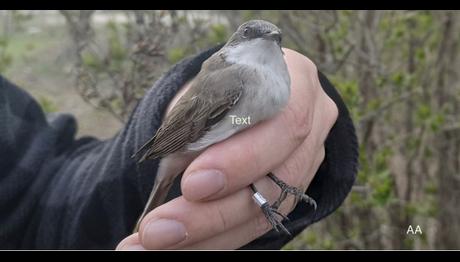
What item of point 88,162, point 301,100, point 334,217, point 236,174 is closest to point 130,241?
point 236,174

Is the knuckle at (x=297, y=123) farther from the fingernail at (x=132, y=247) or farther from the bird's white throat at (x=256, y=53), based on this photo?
the fingernail at (x=132, y=247)

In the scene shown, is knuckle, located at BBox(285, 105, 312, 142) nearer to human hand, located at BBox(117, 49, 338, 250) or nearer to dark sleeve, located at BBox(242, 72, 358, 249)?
human hand, located at BBox(117, 49, 338, 250)

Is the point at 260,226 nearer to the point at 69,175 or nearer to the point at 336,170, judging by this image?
the point at 336,170

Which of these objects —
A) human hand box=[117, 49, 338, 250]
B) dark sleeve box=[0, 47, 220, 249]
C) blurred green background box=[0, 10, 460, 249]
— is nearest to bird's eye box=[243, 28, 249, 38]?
human hand box=[117, 49, 338, 250]

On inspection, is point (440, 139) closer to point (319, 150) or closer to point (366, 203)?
point (366, 203)

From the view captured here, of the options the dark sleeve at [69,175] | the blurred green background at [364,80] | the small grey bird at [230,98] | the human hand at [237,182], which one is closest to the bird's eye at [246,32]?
the small grey bird at [230,98]

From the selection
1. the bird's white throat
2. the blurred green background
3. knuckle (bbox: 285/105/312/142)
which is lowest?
the blurred green background

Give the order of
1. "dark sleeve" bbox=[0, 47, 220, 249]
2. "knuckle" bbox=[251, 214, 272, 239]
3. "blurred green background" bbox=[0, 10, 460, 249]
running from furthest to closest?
"blurred green background" bbox=[0, 10, 460, 249], "dark sleeve" bbox=[0, 47, 220, 249], "knuckle" bbox=[251, 214, 272, 239]
